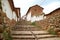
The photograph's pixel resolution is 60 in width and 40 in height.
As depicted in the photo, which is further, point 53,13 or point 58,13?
point 53,13

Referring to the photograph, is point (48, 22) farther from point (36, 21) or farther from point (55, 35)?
point (36, 21)

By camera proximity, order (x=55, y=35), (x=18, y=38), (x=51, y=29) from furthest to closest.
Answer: (x=51, y=29), (x=55, y=35), (x=18, y=38)

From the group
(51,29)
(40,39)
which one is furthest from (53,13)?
(40,39)

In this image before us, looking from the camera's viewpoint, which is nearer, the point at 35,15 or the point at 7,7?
the point at 35,15

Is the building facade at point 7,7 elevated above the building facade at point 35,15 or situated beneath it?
elevated above

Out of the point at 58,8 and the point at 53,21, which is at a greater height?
the point at 58,8

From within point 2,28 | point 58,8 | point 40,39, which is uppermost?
point 58,8

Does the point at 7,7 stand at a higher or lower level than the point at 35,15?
higher

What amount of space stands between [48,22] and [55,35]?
142 centimetres

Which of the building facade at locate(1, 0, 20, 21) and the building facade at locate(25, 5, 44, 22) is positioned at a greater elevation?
the building facade at locate(1, 0, 20, 21)

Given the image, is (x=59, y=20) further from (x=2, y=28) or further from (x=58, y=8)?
(x=2, y=28)

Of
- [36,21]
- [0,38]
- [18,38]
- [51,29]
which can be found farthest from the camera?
[36,21]

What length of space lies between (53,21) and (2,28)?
423cm

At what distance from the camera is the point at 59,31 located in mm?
7160
